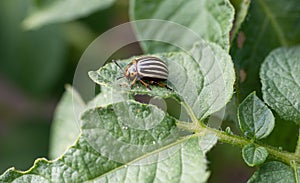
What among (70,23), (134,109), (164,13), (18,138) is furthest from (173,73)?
(18,138)

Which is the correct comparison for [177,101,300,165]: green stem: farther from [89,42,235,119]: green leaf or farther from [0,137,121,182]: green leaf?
[0,137,121,182]: green leaf

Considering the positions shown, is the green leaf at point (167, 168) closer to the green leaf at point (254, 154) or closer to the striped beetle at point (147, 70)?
the green leaf at point (254, 154)

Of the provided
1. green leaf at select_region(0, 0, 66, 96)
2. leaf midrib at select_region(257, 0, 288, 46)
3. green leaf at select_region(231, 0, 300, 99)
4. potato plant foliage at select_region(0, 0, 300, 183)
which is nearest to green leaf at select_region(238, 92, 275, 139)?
potato plant foliage at select_region(0, 0, 300, 183)

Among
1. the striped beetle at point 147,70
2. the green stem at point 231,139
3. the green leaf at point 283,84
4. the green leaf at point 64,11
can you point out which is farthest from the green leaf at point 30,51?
the green stem at point 231,139

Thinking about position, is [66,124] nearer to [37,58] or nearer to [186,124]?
[186,124]

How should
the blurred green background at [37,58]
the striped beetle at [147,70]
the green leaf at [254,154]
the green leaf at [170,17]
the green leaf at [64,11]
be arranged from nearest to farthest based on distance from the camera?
the green leaf at [254,154] → the striped beetle at [147,70] → the green leaf at [170,17] → the green leaf at [64,11] → the blurred green background at [37,58]
